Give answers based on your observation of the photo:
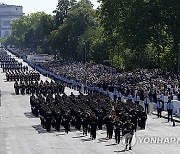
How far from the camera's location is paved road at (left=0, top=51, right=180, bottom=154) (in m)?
25.8

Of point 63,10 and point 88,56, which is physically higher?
point 63,10

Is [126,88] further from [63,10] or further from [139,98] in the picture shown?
[63,10]

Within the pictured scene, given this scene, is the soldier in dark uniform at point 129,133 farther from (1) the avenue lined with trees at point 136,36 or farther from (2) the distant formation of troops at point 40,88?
(1) the avenue lined with trees at point 136,36

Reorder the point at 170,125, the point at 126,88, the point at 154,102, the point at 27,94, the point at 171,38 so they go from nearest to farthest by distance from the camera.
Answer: the point at 170,125
the point at 154,102
the point at 126,88
the point at 27,94
the point at 171,38

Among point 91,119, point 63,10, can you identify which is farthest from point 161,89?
point 63,10

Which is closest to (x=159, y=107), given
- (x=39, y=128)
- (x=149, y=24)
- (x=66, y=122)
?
(x=39, y=128)

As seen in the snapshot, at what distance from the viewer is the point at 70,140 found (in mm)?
28906

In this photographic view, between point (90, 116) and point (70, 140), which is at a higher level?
point (90, 116)

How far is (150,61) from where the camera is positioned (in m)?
80.1

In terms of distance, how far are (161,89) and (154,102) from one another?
4042 millimetres

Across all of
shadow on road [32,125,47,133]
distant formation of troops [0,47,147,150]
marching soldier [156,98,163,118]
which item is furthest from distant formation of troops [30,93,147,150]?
marching soldier [156,98,163,118]
